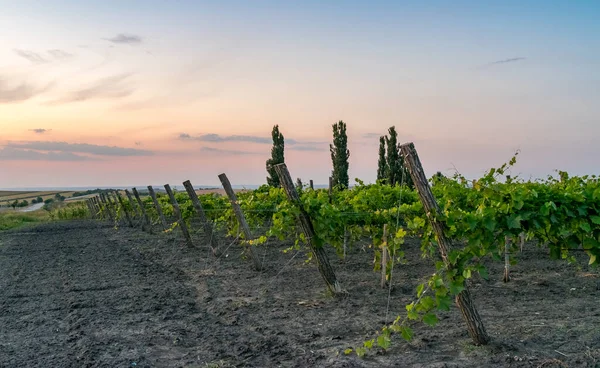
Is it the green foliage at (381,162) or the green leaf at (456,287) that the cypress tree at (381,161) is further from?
the green leaf at (456,287)

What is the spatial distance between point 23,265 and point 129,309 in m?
6.09

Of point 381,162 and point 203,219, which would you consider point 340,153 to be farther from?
point 203,219

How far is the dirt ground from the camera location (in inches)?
175

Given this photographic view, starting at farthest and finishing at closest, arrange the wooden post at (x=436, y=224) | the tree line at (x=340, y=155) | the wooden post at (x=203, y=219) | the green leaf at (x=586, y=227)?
the tree line at (x=340, y=155), the wooden post at (x=203, y=219), the green leaf at (x=586, y=227), the wooden post at (x=436, y=224)

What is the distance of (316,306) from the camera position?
6.30m

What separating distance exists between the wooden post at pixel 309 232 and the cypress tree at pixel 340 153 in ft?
88.3

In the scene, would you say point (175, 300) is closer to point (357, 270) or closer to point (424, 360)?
point (357, 270)

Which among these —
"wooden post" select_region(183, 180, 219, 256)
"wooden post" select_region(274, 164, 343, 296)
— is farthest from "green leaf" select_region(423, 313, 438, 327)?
"wooden post" select_region(183, 180, 219, 256)

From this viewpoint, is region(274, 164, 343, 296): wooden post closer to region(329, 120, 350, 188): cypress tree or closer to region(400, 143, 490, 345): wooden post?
region(400, 143, 490, 345): wooden post

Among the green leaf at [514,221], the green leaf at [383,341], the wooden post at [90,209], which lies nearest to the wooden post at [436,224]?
the green leaf at [514,221]

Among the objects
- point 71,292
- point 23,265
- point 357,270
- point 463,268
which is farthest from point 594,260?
point 23,265

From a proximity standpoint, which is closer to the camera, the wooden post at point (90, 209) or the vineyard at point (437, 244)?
the vineyard at point (437, 244)

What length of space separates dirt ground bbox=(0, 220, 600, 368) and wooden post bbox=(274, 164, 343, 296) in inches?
9.8

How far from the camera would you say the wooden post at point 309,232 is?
257 inches
